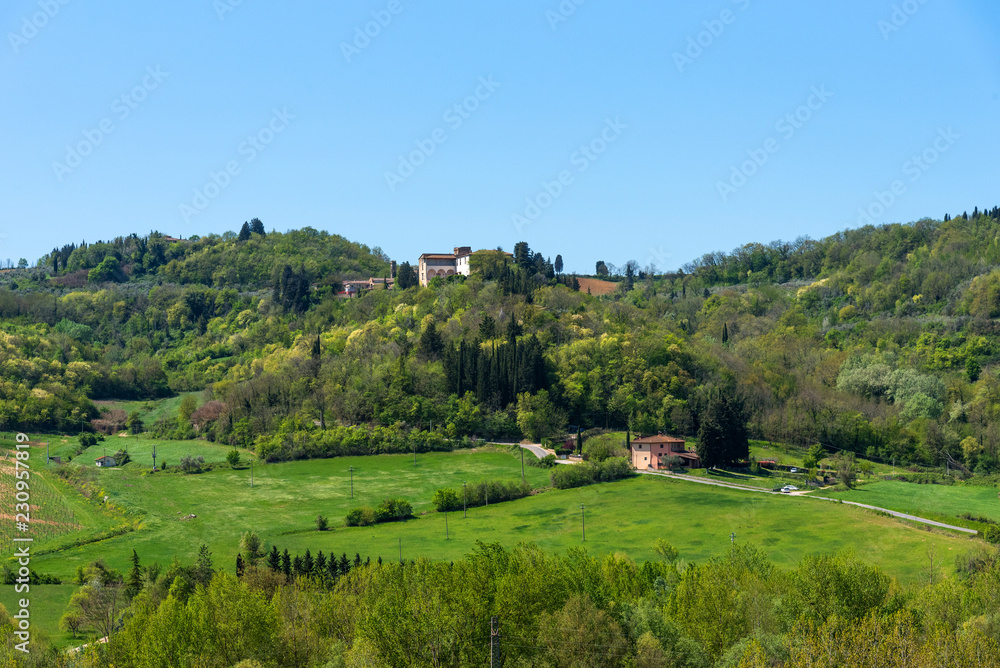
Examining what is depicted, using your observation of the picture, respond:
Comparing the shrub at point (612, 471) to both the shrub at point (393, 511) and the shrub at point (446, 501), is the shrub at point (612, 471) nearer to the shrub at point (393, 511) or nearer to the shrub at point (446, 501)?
the shrub at point (446, 501)

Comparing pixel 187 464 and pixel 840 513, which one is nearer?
pixel 840 513

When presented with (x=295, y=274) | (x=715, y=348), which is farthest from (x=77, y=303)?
(x=715, y=348)

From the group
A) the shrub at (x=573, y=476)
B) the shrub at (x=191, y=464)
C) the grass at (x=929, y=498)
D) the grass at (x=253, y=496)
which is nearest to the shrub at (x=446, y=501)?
the grass at (x=253, y=496)

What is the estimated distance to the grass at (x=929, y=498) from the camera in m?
62.6

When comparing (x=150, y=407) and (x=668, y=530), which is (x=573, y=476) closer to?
(x=668, y=530)

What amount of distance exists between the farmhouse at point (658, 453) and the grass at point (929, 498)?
39.6 feet

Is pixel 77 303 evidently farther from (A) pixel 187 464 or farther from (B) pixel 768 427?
(B) pixel 768 427

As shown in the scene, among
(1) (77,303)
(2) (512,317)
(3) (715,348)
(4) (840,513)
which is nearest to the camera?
(4) (840,513)

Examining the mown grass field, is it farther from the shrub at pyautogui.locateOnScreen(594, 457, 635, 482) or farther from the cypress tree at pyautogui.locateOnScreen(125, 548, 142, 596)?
the cypress tree at pyautogui.locateOnScreen(125, 548, 142, 596)

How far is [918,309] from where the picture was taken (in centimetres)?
12412

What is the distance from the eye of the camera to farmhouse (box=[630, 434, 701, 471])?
250 feet

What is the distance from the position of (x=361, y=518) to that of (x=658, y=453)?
25624 mm

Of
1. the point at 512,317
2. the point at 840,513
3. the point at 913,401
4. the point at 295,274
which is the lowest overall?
the point at 840,513

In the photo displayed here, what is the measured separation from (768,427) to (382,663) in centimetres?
6200
